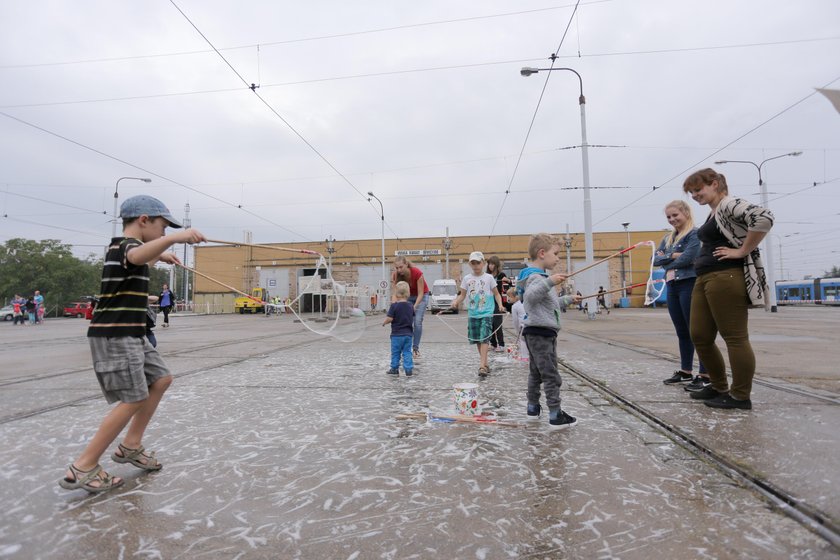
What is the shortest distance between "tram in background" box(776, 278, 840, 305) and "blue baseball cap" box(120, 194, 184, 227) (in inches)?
1924

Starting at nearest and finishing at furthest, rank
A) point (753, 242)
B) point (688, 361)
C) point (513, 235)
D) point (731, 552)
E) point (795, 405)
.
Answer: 1. point (731, 552)
2. point (753, 242)
3. point (795, 405)
4. point (688, 361)
5. point (513, 235)

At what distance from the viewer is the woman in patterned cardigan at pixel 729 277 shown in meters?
3.47

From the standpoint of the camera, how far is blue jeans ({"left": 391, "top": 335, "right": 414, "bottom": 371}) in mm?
5570

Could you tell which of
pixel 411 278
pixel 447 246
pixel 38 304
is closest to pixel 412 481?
pixel 411 278

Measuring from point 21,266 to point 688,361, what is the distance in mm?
60967

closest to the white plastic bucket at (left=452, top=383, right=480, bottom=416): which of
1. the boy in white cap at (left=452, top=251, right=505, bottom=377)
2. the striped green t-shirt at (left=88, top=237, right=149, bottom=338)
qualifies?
the boy in white cap at (left=452, top=251, right=505, bottom=377)

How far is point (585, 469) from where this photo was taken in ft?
8.05

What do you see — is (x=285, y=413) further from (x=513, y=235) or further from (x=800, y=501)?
(x=513, y=235)

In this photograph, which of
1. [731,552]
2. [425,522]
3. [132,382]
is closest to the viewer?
[731,552]

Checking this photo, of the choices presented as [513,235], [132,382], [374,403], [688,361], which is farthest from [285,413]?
[513,235]

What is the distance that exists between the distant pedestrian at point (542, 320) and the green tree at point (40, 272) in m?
58.4

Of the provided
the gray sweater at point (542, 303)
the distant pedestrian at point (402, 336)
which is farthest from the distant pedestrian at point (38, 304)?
the gray sweater at point (542, 303)

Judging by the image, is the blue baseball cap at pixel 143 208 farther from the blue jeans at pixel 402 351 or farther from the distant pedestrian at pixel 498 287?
the distant pedestrian at pixel 498 287

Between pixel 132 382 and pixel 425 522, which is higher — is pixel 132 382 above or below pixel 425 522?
above
